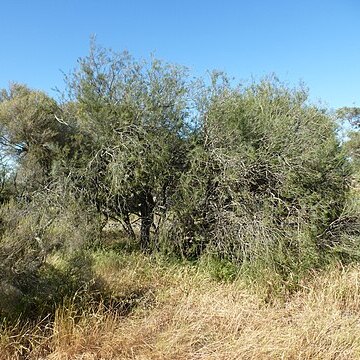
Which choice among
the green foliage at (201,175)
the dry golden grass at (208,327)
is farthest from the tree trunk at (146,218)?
the dry golden grass at (208,327)

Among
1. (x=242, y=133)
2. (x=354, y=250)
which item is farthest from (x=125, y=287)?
(x=354, y=250)

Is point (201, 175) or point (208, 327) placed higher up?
point (201, 175)

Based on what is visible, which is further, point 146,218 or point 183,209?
point 146,218

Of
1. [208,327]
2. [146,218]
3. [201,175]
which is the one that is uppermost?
[201,175]

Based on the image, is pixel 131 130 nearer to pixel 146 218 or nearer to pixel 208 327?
pixel 146 218

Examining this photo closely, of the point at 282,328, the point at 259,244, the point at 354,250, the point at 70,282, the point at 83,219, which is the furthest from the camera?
the point at 83,219

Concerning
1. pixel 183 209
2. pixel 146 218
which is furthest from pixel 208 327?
pixel 146 218

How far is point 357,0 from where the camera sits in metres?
5.12

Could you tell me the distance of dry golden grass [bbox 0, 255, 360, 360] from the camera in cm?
372

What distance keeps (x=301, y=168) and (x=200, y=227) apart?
219 centimetres

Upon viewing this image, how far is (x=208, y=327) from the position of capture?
4.30 meters

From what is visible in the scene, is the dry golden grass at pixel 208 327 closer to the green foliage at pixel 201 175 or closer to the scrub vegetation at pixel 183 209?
the scrub vegetation at pixel 183 209

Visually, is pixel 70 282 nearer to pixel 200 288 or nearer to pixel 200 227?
pixel 200 288

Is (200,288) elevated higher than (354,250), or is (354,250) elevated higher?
(354,250)
